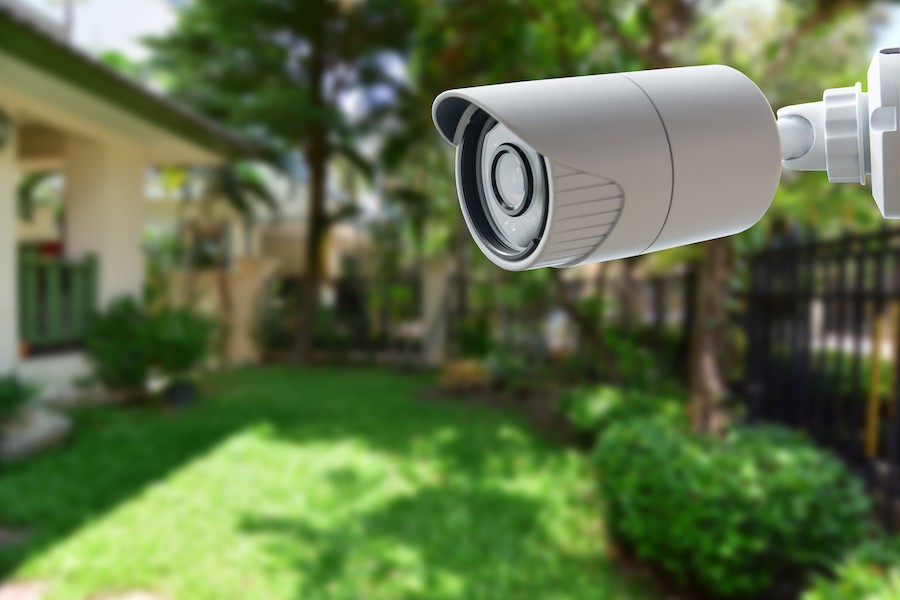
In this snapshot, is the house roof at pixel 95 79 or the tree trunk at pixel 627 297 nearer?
the house roof at pixel 95 79

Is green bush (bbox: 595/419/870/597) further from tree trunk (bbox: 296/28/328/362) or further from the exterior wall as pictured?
tree trunk (bbox: 296/28/328/362)

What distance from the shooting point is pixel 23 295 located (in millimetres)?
6918

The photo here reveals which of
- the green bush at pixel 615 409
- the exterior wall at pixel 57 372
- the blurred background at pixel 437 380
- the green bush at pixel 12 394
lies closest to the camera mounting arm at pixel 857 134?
the blurred background at pixel 437 380

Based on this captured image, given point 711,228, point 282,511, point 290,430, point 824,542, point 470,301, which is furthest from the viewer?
point 470,301

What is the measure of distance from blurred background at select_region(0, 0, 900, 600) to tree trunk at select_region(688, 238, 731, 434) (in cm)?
2

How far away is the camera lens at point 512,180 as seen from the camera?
2.15 ft

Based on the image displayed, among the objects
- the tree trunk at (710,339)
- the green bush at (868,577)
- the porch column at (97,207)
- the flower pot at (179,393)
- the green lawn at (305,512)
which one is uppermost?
the porch column at (97,207)

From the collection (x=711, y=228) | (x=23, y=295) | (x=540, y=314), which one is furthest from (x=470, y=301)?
(x=711, y=228)

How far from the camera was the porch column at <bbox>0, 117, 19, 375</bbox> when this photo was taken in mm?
6215

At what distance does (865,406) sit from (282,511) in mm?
4232

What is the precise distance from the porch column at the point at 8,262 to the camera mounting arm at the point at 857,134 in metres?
6.83

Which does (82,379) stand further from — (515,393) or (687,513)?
(687,513)

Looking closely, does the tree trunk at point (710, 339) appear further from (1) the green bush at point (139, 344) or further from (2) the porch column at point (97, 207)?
(2) the porch column at point (97, 207)

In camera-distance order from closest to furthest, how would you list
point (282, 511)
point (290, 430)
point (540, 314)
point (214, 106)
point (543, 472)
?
1. point (282, 511)
2. point (543, 472)
3. point (290, 430)
4. point (540, 314)
5. point (214, 106)
